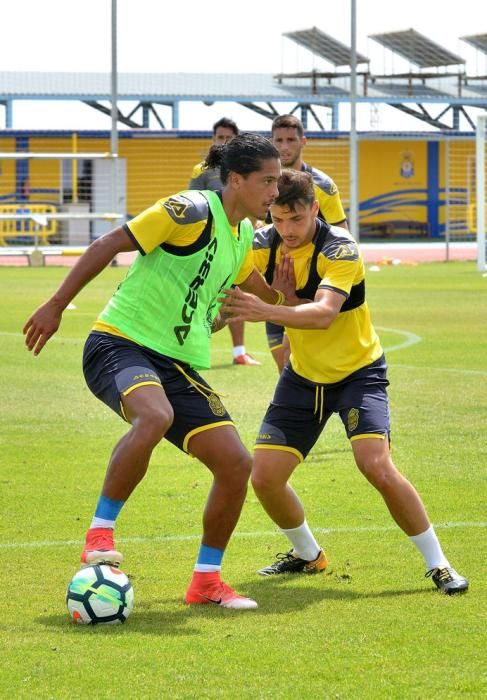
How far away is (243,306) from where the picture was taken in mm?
5945

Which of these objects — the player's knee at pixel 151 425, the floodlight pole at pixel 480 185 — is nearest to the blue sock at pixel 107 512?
the player's knee at pixel 151 425

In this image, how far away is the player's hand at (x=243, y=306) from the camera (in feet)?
19.4

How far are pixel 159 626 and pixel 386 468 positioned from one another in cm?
133

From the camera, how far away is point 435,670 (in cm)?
488

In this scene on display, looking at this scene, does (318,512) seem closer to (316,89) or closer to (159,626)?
(159,626)

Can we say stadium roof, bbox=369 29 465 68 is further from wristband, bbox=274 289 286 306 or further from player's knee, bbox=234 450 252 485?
player's knee, bbox=234 450 252 485

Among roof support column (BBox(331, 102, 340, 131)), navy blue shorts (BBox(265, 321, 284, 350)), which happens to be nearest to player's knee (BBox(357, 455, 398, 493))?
navy blue shorts (BBox(265, 321, 284, 350))

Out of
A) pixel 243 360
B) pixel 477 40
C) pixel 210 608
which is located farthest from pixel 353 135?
pixel 210 608

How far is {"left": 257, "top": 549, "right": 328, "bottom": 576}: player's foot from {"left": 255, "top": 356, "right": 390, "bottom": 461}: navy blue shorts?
1.65ft

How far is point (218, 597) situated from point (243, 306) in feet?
4.17

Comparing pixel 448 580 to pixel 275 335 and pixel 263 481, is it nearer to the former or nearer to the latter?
pixel 263 481

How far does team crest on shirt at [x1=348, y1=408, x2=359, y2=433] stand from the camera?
21.0 ft

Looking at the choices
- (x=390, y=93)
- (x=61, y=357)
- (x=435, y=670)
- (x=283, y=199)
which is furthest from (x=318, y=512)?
(x=390, y=93)

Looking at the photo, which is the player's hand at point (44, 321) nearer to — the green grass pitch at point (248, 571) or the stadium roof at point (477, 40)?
the green grass pitch at point (248, 571)
